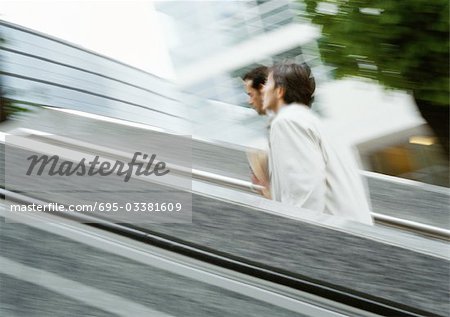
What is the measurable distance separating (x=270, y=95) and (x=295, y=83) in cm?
14

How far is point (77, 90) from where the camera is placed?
5.43 meters

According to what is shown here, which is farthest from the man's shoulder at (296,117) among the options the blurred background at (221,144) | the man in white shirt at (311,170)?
the blurred background at (221,144)

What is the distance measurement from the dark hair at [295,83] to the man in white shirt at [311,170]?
17 cm

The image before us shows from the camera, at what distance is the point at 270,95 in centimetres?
286

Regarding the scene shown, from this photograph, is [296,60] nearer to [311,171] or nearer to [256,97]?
[256,97]

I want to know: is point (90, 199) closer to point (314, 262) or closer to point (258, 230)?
point (258, 230)

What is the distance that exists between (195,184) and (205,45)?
601 cm

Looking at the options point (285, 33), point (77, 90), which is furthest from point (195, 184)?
point (285, 33)

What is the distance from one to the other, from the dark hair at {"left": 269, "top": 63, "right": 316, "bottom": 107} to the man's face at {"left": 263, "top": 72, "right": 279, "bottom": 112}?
3cm

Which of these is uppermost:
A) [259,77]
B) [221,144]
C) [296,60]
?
[259,77]

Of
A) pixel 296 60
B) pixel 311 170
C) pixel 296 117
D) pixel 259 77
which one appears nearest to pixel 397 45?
pixel 296 60

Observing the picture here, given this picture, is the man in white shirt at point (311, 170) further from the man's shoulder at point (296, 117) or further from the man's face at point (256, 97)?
the man's face at point (256, 97)

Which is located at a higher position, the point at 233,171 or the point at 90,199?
the point at 90,199

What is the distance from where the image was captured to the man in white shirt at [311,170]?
8.06 feet
